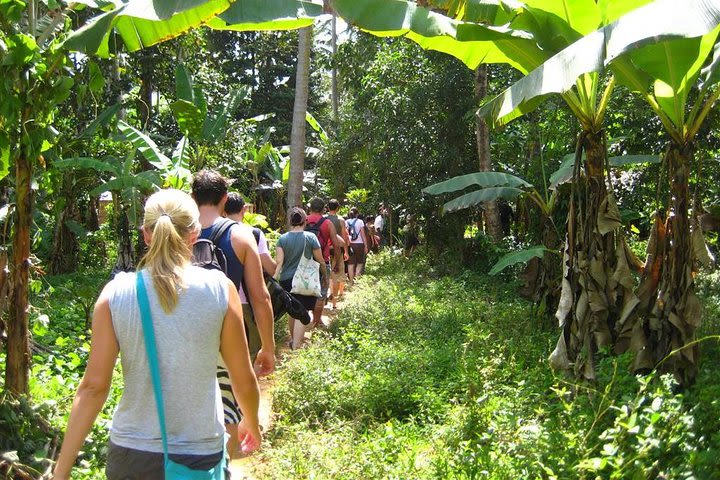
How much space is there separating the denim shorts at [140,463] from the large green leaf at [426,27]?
11.7 feet

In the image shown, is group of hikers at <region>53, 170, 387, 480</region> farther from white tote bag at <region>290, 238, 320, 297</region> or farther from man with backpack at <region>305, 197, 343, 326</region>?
man with backpack at <region>305, 197, 343, 326</region>

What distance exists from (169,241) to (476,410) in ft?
9.67

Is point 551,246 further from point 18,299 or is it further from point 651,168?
point 18,299

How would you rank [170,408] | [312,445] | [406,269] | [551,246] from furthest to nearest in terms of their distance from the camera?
1. [406,269]
2. [551,246]
3. [312,445]
4. [170,408]

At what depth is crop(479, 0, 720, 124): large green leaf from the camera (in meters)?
3.61

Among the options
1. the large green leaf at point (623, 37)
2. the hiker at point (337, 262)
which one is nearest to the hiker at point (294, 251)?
the hiker at point (337, 262)

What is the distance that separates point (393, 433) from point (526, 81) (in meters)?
2.49

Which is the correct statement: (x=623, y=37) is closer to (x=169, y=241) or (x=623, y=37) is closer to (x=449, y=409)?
(x=169, y=241)

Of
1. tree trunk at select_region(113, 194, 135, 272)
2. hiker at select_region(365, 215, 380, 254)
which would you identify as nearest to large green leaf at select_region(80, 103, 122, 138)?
tree trunk at select_region(113, 194, 135, 272)

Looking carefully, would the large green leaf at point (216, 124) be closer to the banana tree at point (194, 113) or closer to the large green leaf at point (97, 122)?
the banana tree at point (194, 113)

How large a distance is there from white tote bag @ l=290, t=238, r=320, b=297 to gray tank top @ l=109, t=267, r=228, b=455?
503 centimetres

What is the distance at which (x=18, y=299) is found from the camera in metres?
4.61

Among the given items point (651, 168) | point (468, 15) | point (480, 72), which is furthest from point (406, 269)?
point (468, 15)

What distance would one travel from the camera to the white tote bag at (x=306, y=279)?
7828mm
